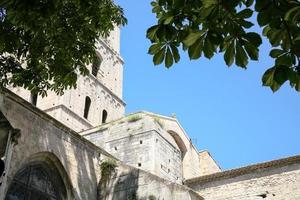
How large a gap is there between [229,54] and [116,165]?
10.2 metres

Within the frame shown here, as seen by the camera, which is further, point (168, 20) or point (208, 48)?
point (168, 20)

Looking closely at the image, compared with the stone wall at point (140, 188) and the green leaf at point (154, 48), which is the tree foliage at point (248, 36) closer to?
the green leaf at point (154, 48)

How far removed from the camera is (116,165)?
41.2 ft

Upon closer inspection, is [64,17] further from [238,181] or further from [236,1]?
[238,181]

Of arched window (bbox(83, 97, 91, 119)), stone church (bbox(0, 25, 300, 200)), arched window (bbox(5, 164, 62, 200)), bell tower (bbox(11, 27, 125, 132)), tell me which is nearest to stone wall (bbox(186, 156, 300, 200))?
stone church (bbox(0, 25, 300, 200))

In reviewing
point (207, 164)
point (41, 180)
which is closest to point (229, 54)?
point (41, 180)

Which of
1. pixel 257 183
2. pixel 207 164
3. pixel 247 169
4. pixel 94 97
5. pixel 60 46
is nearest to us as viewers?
pixel 60 46

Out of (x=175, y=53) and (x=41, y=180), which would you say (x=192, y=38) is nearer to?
(x=175, y=53)

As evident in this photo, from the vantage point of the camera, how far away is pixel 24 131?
1051cm

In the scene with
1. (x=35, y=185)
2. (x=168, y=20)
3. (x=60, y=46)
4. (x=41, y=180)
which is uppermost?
(x=60, y=46)

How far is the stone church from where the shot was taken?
A: 1034 cm

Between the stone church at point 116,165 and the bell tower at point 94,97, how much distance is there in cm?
86

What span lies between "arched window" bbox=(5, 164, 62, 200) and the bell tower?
11.7 metres

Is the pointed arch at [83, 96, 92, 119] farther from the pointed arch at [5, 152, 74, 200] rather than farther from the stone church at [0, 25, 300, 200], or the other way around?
the pointed arch at [5, 152, 74, 200]
